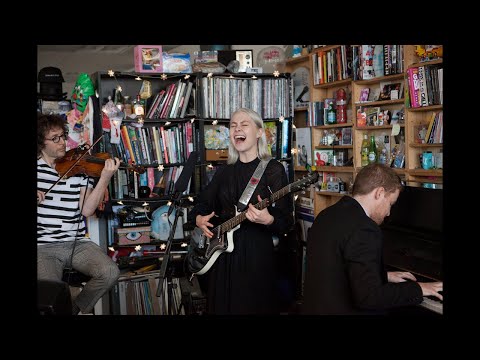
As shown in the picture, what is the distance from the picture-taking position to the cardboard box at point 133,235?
4102 millimetres

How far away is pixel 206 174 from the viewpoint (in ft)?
14.1

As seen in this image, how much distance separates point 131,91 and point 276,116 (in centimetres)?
123

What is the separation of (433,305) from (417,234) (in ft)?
2.27

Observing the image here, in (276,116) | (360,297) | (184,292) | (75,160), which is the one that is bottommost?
(184,292)

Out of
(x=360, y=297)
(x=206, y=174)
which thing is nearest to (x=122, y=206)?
(x=206, y=174)

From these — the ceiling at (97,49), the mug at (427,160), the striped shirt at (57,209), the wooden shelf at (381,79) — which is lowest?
the striped shirt at (57,209)

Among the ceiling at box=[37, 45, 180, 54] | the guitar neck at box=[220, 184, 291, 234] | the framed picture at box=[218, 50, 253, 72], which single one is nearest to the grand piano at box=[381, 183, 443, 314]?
the guitar neck at box=[220, 184, 291, 234]

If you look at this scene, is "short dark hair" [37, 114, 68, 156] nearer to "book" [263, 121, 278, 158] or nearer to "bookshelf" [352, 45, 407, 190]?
"book" [263, 121, 278, 158]

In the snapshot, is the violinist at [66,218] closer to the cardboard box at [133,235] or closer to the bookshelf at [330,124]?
the cardboard box at [133,235]

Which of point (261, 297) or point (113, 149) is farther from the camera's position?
point (113, 149)

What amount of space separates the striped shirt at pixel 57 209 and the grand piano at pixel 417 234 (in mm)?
1935

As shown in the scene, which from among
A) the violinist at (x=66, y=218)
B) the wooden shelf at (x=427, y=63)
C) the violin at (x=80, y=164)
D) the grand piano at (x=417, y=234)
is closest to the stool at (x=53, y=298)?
the violinist at (x=66, y=218)

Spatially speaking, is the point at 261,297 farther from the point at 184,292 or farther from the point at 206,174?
the point at 206,174
